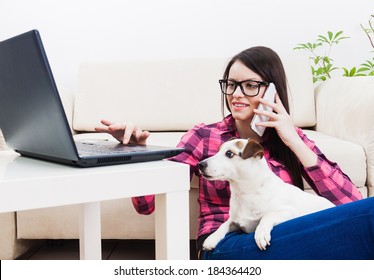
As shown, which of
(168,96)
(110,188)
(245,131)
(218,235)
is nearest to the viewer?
(110,188)

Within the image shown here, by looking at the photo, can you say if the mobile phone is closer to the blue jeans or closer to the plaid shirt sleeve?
the plaid shirt sleeve

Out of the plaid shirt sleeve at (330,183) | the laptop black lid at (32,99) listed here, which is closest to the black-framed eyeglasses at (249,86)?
the plaid shirt sleeve at (330,183)

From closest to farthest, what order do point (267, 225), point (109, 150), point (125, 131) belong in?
point (109, 150) < point (125, 131) < point (267, 225)

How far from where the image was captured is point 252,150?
1.07m

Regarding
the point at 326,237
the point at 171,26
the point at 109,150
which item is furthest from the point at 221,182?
the point at 171,26

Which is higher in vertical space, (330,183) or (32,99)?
Result: (32,99)

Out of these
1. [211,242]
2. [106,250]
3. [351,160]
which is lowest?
[106,250]

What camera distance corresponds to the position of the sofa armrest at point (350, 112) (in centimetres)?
169

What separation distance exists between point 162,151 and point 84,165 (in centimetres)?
13

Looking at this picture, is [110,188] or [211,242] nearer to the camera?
[110,188]

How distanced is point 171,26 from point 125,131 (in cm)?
208

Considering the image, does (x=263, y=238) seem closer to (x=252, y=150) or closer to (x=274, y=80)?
(x=252, y=150)

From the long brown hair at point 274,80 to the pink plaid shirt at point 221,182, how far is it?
0.8 inches

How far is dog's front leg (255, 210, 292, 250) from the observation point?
0.95 m
